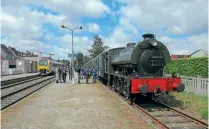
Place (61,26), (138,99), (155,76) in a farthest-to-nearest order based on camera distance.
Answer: (61,26) < (138,99) < (155,76)

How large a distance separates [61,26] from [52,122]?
22.2 metres

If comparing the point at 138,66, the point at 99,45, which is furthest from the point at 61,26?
the point at 99,45

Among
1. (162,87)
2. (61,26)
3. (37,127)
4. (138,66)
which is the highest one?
(61,26)

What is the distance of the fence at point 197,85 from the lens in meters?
15.2

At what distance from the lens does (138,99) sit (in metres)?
14.4

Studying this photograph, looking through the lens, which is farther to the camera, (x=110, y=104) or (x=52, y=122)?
(x=110, y=104)

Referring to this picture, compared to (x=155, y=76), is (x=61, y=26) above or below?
above

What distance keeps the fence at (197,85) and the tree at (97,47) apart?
72207 mm

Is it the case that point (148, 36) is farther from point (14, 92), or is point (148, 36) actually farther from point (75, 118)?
point (14, 92)

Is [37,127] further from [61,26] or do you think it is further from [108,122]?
[61,26]

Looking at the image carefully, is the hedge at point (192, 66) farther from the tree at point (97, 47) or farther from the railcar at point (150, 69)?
the tree at point (97, 47)

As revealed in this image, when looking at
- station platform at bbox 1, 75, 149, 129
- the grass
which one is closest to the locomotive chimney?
station platform at bbox 1, 75, 149, 129

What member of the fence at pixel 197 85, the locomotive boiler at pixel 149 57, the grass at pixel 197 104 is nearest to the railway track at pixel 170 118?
the grass at pixel 197 104

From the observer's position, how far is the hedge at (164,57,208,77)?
1994cm
